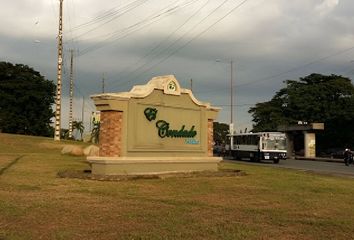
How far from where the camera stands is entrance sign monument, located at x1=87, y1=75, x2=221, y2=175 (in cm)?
1858

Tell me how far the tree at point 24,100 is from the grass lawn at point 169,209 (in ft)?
193

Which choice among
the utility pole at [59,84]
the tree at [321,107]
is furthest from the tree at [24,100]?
the tree at [321,107]

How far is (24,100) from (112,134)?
5935 centimetres

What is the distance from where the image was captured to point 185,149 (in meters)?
21.2

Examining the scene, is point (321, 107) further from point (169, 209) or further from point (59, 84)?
point (169, 209)

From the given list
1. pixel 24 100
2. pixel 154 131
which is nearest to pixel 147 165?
pixel 154 131

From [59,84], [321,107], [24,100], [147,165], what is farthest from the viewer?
[24,100]

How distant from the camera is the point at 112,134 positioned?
1858cm

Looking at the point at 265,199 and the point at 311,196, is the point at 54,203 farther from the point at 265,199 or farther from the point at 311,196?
the point at 311,196

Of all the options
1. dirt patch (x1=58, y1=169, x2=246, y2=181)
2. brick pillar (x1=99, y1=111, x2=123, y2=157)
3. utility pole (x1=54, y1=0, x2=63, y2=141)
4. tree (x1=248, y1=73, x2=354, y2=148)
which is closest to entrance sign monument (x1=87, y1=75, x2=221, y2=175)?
brick pillar (x1=99, y1=111, x2=123, y2=157)

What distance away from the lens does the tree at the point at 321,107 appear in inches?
2726

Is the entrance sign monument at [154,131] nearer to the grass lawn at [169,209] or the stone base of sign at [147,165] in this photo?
the stone base of sign at [147,165]

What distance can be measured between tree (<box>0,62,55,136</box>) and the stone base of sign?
56.8 meters

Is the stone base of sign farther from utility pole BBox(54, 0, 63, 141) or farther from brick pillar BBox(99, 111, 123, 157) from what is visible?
utility pole BBox(54, 0, 63, 141)
